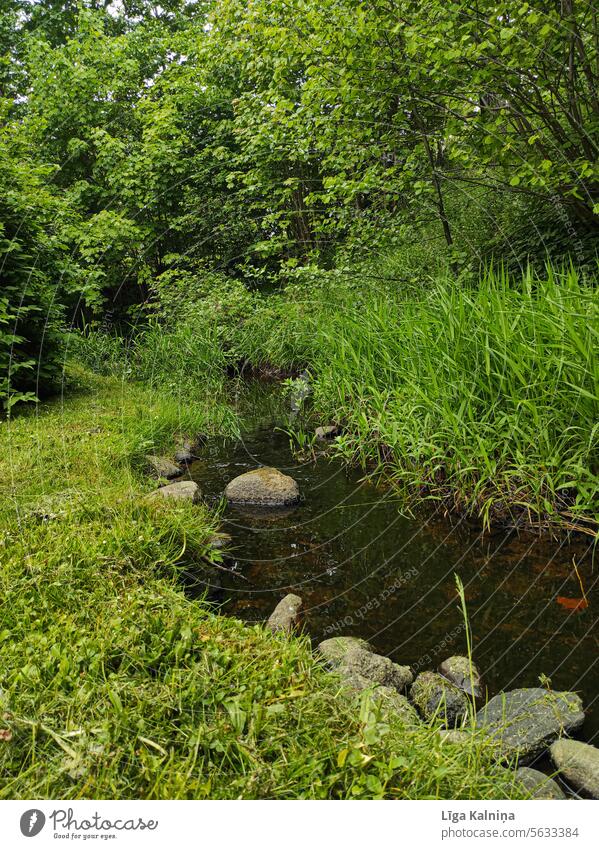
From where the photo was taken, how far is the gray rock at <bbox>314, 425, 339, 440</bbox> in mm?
5562

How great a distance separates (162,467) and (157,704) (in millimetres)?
3279

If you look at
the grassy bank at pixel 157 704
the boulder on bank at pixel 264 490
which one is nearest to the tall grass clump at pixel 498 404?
the boulder on bank at pixel 264 490

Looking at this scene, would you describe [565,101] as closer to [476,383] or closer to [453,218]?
[453,218]

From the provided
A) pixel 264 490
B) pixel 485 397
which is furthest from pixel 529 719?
pixel 264 490

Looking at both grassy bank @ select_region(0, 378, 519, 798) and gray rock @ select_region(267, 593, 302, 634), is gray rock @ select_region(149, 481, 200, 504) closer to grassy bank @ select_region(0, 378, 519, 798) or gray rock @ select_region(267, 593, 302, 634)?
grassy bank @ select_region(0, 378, 519, 798)

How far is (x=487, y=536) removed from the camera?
131 inches

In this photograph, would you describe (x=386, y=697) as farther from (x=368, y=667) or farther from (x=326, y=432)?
(x=326, y=432)

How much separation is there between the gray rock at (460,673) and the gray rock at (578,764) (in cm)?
40

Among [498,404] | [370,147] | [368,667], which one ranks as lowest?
[368,667]

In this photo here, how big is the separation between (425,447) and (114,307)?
10425mm

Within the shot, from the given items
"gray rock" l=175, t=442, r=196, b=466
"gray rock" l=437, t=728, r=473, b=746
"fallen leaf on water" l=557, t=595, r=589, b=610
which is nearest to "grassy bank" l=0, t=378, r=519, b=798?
"gray rock" l=437, t=728, r=473, b=746

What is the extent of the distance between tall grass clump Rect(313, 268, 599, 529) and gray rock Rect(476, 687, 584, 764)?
48.2 inches

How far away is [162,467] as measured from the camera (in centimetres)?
475

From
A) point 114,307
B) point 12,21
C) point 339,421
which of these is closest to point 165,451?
point 339,421
